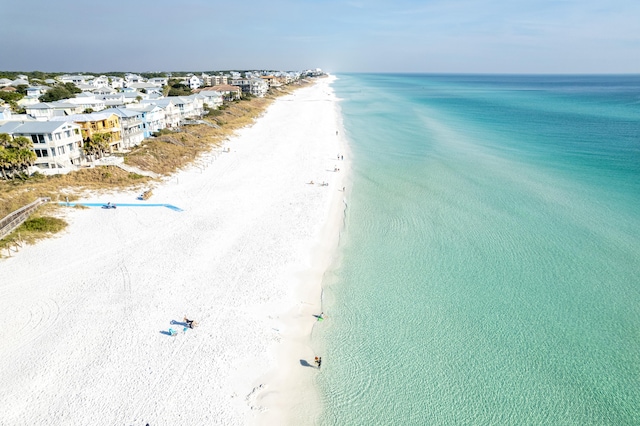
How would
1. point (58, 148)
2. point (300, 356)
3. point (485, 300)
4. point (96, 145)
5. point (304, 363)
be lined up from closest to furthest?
point (304, 363) < point (300, 356) < point (485, 300) < point (58, 148) < point (96, 145)

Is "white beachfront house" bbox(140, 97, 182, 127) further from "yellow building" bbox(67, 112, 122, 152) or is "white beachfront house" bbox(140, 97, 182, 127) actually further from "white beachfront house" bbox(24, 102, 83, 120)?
"yellow building" bbox(67, 112, 122, 152)

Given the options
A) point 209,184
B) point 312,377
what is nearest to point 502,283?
point 312,377

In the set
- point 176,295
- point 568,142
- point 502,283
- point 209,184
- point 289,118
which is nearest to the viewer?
point 176,295

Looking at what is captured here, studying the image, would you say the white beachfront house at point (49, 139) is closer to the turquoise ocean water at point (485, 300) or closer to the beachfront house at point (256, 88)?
the turquoise ocean water at point (485, 300)

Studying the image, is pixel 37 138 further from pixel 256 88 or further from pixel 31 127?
pixel 256 88

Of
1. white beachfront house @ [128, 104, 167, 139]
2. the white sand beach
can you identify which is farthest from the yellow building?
the white sand beach

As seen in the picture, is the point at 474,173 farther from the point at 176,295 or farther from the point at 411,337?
the point at 176,295

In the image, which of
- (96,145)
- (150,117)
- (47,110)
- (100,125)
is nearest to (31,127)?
(96,145)
